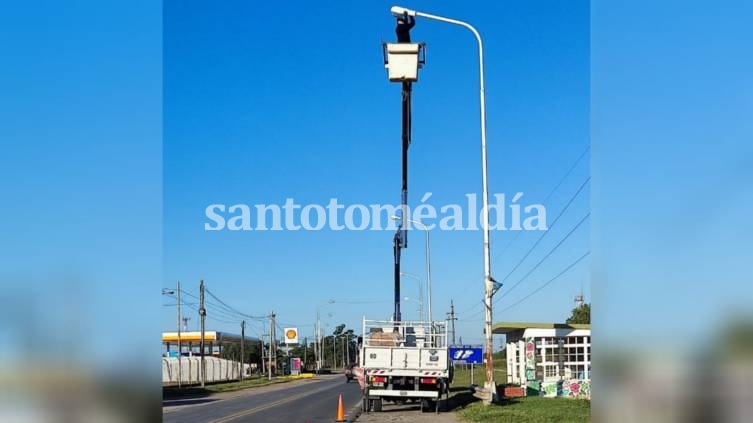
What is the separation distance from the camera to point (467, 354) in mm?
31891

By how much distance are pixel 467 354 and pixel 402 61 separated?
16.6 metres

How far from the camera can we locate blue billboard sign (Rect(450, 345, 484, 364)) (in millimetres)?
30908

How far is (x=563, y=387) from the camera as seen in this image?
1153 inches

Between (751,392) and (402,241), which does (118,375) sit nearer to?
(751,392)

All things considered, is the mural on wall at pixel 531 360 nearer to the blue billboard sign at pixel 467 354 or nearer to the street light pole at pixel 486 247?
the blue billboard sign at pixel 467 354

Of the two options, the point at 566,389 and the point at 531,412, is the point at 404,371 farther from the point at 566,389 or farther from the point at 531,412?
the point at 566,389

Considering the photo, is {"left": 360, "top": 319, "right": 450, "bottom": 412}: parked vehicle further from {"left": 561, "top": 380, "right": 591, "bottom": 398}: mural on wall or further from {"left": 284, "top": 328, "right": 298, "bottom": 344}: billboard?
{"left": 284, "top": 328, "right": 298, "bottom": 344}: billboard

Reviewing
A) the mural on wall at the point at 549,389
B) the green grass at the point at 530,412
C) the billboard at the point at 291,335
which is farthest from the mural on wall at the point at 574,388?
the billboard at the point at 291,335

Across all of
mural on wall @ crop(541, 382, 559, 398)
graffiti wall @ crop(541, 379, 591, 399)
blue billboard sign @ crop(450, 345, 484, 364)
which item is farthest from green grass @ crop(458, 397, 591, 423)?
blue billboard sign @ crop(450, 345, 484, 364)

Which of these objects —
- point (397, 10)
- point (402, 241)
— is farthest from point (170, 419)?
point (397, 10)

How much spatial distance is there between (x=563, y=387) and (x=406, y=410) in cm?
614

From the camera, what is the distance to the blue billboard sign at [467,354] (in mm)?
30908

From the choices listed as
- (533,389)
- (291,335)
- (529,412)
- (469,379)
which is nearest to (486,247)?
(529,412)

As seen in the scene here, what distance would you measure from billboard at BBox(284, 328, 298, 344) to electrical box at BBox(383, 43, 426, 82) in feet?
368
